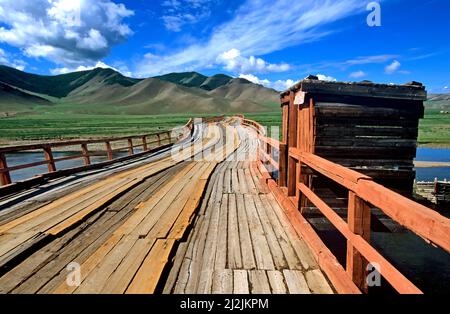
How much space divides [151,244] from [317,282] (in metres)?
2.11

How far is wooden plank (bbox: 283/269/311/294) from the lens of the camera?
2862mm

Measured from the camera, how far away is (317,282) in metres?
3.01

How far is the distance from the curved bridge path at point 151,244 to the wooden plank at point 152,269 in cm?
1

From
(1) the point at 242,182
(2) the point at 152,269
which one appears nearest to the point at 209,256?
(2) the point at 152,269

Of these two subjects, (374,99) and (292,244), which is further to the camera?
(374,99)

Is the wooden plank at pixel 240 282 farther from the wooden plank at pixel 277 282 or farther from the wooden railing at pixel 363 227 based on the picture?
the wooden railing at pixel 363 227

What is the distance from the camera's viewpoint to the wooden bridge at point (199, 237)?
2.65m

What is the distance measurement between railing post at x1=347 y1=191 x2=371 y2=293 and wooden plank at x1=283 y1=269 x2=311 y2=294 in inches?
18.2

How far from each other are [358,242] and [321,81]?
4739 mm

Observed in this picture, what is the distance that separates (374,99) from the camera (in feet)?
22.5

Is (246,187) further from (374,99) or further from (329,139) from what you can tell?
(374,99)

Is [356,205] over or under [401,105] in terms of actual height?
under

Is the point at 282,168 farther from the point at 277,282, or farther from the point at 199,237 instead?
the point at 277,282
